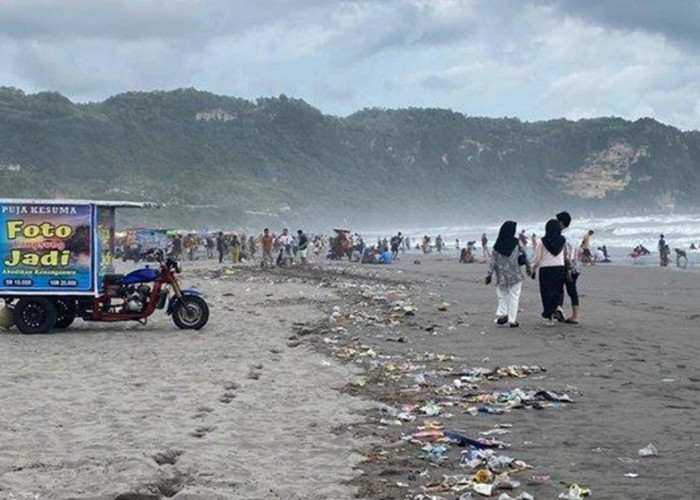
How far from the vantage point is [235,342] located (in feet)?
42.9

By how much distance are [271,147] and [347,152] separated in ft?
67.9

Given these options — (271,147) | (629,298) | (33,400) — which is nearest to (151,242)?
(629,298)

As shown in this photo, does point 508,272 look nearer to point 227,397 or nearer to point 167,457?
point 227,397

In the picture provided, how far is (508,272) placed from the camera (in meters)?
14.3

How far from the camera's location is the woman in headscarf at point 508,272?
14.2 m

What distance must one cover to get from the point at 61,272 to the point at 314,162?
154663mm

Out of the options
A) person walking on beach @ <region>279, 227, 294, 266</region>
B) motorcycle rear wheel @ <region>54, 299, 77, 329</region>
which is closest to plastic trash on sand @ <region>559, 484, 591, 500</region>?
motorcycle rear wheel @ <region>54, 299, 77, 329</region>

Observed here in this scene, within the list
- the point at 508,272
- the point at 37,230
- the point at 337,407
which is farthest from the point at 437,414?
the point at 37,230

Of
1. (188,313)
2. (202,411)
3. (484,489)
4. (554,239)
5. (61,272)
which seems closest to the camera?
(484,489)

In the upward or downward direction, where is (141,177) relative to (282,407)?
upward

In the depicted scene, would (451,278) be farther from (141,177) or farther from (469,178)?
(469,178)

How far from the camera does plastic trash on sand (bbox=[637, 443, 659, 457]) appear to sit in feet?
20.3

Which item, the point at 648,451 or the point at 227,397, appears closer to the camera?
the point at 648,451

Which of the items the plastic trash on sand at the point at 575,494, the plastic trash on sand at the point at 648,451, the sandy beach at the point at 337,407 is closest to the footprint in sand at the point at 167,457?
the sandy beach at the point at 337,407
